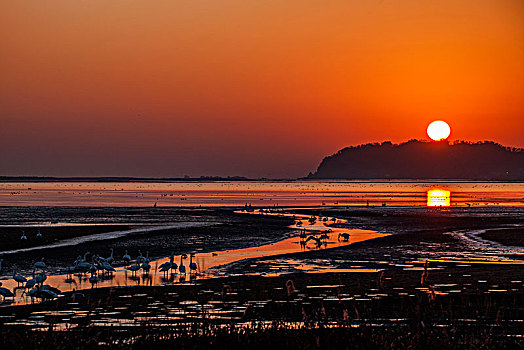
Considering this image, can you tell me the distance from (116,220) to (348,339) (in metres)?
46.0

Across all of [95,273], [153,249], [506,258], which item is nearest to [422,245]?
[506,258]

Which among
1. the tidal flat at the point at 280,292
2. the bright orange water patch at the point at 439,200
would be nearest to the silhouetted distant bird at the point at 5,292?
the tidal flat at the point at 280,292

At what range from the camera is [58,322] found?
1560 centimetres

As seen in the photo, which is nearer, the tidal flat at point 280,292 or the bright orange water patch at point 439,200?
the tidal flat at point 280,292

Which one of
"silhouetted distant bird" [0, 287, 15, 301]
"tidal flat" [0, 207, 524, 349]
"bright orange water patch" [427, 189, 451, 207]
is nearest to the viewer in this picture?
"tidal flat" [0, 207, 524, 349]

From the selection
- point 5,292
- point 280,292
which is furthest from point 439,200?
point 5,292

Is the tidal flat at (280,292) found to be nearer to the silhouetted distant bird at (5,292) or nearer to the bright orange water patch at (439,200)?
the silhouetted distant bird at (5,292)

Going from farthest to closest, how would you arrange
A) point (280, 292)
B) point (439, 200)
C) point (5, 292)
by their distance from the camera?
Result: point (439, 200) < point (280, 292) < point (5, 292)

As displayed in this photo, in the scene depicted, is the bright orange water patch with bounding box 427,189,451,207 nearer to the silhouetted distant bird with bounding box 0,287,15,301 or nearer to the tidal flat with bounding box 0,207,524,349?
the tidal flat with bounding box 0,207,524,349

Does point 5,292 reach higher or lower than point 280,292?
higher

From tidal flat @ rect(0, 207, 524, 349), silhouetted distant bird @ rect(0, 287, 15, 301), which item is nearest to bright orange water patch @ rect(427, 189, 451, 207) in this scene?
tidal flat @ rect(0, 207, 524, 349)

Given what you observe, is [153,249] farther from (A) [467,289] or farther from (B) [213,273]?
(A) [467,289]

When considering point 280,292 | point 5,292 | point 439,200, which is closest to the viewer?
point 5,292

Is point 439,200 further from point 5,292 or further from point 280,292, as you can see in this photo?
point 5,292
